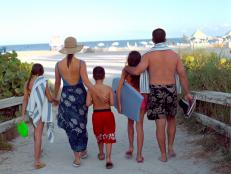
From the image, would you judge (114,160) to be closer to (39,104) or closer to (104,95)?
(104,95)

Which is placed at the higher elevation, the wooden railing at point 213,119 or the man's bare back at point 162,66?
the man's bare back at point 162,66

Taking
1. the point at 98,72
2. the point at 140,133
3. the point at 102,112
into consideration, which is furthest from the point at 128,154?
the point at 98,72

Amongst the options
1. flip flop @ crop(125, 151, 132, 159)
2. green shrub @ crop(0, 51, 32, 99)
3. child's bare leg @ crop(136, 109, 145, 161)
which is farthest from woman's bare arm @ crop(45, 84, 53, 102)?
green shrub @ crop(0, 51, 32, 99)

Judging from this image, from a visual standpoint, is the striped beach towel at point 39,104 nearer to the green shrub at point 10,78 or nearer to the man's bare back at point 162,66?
the man's bare back at point 162,66

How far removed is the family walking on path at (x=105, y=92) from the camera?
5.77 meters

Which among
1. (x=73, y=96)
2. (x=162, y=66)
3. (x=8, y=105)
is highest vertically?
(x=162, y=66)

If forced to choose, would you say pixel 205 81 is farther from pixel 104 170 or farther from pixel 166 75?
pixel 104 170

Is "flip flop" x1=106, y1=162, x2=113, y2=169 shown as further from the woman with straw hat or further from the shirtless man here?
the shirtless man

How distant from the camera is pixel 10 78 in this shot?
8461 millimetres

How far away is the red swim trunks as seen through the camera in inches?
228

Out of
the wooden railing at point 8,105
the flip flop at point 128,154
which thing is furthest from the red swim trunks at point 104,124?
the wooden railing at point 8,105

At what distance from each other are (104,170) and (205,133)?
2.14 m

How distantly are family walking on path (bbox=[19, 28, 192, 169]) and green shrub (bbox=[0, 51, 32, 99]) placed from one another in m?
2.60

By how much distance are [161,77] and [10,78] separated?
386 centimetres
